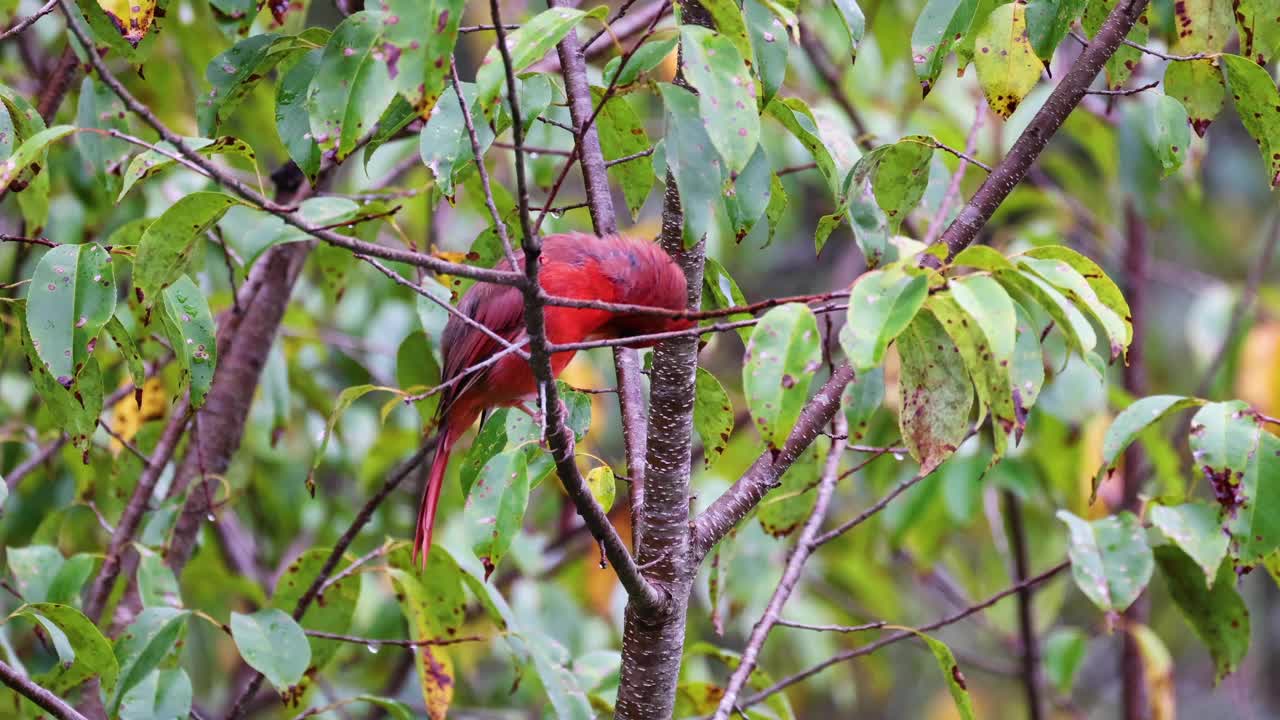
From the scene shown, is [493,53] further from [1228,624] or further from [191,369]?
[1228,624]

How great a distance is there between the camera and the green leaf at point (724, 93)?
1332 millimetres

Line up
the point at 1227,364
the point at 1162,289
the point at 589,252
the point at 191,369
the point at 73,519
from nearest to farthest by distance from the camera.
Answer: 1. the point at 191,369
2. the point at 589,252
3. the point at 73,519
4. the point at 1227,364
5. the point at 1162,289

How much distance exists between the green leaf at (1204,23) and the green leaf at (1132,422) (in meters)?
Result: 0.53

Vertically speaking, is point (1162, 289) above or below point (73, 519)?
above

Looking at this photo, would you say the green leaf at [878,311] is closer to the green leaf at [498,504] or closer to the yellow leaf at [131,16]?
the green leaf at [498,504]

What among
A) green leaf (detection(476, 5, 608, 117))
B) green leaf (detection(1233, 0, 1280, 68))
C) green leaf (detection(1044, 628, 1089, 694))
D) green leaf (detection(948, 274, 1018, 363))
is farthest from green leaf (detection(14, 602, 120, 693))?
green leaf (detection(1044, 628, 1089, 694))

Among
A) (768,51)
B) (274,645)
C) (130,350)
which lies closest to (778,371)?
(768,51)

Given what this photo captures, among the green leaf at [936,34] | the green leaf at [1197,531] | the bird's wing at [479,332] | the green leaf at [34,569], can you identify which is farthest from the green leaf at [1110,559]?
the green leaf at [34,569]

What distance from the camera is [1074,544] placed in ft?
7.00

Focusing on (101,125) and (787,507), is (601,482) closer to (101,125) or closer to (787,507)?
(787,507)

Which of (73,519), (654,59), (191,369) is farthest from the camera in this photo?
(73,519)

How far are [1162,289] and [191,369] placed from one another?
7.15 m

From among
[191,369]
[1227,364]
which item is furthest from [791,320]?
[1227,364]

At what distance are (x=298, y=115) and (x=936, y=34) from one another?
89cm
